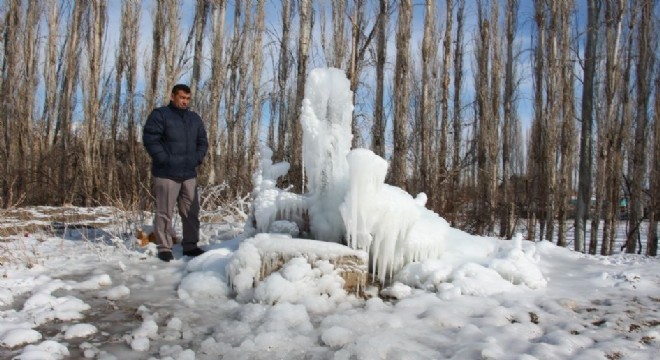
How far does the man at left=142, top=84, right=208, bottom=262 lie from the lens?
458 cm

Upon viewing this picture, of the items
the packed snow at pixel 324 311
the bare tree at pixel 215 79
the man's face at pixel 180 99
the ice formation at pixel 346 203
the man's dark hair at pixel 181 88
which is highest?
the bare tree at pixel 215 79

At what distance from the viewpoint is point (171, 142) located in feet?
15.3

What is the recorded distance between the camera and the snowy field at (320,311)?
105 inches

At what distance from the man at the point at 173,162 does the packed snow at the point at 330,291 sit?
0.32 metres

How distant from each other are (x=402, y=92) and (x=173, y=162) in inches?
216

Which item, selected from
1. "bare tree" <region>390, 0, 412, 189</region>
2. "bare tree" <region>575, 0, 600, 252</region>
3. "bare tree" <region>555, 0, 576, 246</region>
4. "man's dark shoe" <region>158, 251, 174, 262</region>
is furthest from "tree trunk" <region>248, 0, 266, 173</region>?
"man's dark shoe" <region>158, 251, 174, 262</region>

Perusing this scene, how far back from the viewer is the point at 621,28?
29.6 feet

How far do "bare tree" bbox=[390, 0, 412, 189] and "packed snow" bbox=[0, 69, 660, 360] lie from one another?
3907 millimetres

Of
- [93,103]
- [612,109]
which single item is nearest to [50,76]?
[93,103]

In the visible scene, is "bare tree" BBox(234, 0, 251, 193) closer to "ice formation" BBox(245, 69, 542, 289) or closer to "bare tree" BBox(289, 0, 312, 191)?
"bare tree" BBox(289, 0, 312, 191)

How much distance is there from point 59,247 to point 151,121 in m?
2.26

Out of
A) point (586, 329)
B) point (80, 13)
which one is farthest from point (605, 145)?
point (80, 13)

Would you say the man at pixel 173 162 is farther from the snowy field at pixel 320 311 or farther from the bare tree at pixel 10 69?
the bare tree at pixel 10 69

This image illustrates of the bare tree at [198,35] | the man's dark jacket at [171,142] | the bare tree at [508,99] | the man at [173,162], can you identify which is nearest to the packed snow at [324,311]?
the man at [173,162]
